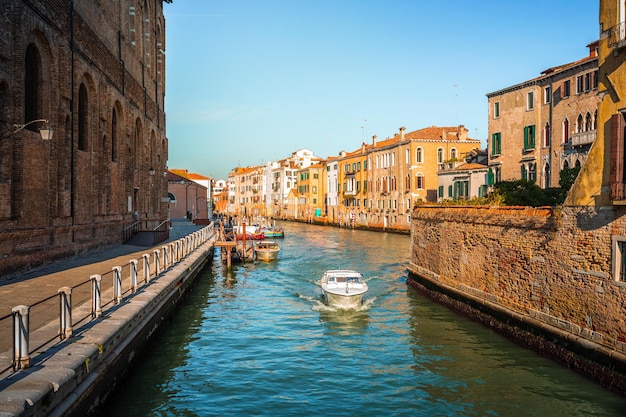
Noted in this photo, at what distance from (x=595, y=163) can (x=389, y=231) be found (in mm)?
52979

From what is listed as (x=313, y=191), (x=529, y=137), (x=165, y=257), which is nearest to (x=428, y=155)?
(x=529, y=137)

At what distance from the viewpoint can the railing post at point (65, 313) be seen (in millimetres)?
9234

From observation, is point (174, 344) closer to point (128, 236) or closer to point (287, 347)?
point (287, 347)

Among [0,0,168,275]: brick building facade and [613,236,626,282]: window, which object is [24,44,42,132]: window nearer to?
[0,0,168,275]: brick building facade

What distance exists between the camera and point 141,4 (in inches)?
1391

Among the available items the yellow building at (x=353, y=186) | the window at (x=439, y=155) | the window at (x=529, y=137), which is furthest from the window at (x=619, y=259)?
the yellow building at (x=353, y=186)

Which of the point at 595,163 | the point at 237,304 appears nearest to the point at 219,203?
the point at 237,304

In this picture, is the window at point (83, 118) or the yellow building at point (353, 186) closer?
the window at point (83, 118)

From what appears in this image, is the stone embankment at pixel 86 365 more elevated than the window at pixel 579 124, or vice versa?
the window at pixel 579 124

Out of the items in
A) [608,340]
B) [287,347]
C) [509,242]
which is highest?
[509,242]

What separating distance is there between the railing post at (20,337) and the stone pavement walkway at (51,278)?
3.66m

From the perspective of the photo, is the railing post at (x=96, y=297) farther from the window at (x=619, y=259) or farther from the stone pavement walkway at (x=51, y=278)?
the window at (x=619, y=259)

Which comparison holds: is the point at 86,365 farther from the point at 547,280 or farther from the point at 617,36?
the point at 617,36

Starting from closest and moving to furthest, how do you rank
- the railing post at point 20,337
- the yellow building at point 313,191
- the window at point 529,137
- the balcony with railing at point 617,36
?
1. the railing post at point 20,337
2. the balcony with railing at point 617,36
3. the window at point 529,137
4. the yellow building at point 313,191
